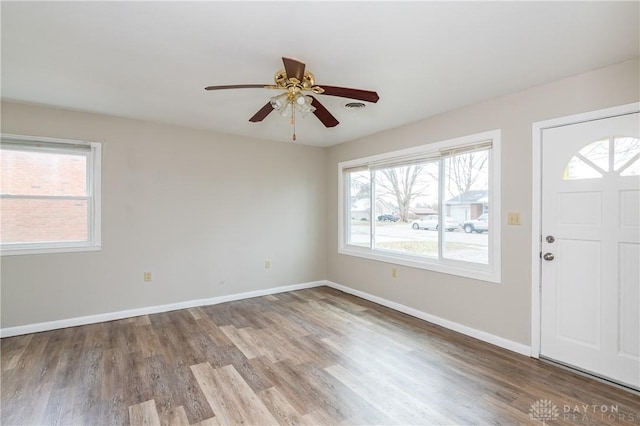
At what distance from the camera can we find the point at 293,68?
6.43ft

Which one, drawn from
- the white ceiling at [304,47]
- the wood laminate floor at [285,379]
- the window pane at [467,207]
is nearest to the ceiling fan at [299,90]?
the white ceiling at [304,47]

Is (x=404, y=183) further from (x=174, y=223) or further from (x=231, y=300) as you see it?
(x=174, y=223)

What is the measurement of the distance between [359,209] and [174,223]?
8.93ft

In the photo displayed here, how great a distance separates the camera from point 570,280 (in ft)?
8.66

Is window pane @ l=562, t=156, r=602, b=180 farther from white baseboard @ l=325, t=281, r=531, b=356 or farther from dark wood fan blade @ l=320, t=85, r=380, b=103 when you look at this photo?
dark wood fan blade @ l=320, t=85, r=380, b=103

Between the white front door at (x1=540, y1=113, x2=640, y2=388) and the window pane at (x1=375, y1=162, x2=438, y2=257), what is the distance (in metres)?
1.26

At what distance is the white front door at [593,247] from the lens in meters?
2.33

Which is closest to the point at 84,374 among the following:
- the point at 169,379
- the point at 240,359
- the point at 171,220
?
the point at 169,379

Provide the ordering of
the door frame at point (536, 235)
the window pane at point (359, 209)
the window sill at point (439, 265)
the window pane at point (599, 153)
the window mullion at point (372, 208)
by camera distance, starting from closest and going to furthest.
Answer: the window pane at point (599, 153) → the door frame at point (536, 235) → the window sill at point (439, 265) → the window mullion at point (372, 208) → the window pane at point (359, 209)

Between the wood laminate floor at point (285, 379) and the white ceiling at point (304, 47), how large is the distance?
2426 mm

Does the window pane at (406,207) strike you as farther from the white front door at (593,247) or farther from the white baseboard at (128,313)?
the white baseboard at (128,313)

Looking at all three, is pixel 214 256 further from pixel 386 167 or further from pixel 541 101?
pixel 541 101

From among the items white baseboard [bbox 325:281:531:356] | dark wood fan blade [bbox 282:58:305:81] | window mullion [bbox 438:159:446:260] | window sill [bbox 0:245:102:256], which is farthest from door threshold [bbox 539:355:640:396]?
window sill [bbox 0:245:102:256]

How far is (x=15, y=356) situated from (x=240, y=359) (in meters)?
2.04
